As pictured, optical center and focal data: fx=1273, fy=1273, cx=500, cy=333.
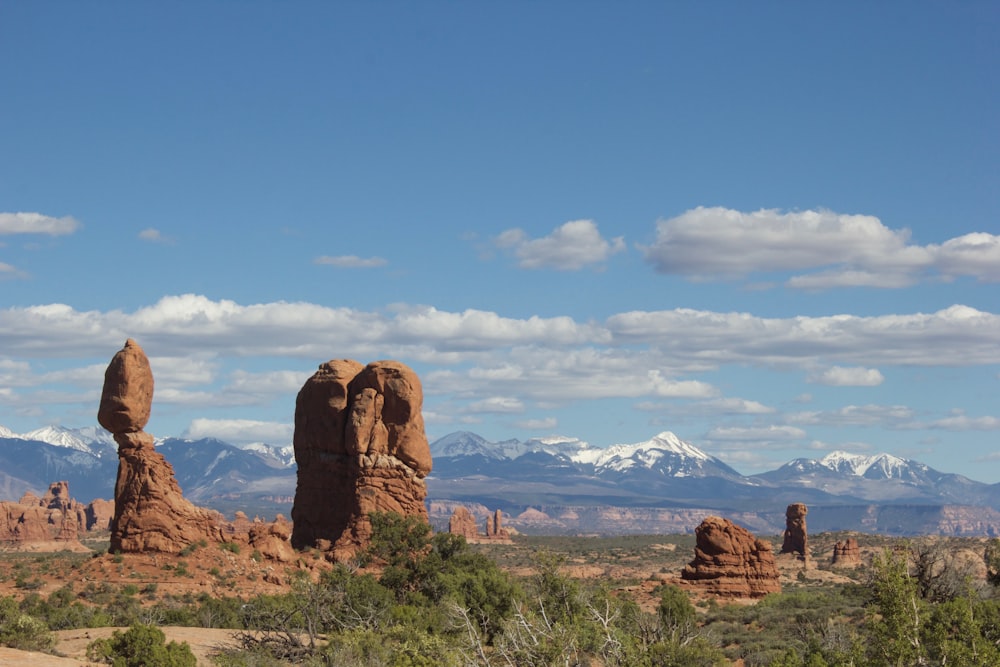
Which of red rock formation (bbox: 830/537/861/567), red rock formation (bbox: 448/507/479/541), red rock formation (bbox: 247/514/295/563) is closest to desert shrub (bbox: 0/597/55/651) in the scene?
red rock formation (bbox: 247/514/295/563)

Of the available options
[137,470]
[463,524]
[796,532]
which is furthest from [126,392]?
[463,524]

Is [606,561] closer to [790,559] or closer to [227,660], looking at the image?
[790,559]

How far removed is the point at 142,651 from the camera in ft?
110

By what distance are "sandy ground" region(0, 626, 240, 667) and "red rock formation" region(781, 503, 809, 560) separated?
70.6 meters

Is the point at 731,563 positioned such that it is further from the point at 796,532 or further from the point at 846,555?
the point at 796,532

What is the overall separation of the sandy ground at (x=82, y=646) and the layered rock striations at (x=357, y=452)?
18.8 m

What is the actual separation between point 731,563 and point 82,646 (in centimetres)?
3872

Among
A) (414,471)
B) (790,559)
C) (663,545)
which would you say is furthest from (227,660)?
(663,545)

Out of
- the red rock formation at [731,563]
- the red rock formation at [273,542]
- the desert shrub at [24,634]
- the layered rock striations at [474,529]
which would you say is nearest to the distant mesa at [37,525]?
the layered rock striations at [474,529]

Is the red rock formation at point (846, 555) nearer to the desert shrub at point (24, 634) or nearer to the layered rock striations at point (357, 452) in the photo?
the layered rock striations at point (357, 452)

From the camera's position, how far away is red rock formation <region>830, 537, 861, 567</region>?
9962 cm

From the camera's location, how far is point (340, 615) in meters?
44.4

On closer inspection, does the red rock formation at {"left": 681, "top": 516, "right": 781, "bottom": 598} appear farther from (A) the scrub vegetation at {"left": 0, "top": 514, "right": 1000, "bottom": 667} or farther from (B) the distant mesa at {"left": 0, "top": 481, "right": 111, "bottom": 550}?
(B) the distant mesa at {"left": 0, "top": 481, "right": 111, "bottom": 550}

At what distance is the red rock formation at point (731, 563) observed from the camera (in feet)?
220
